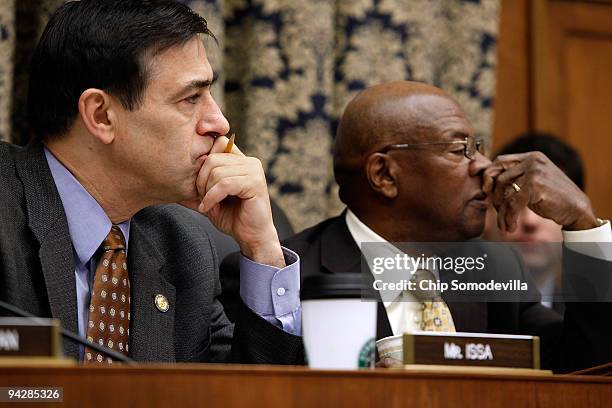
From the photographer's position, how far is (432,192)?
2.29 metres

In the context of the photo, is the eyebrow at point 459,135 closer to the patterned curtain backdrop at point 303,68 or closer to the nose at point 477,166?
the nose at point 477,166

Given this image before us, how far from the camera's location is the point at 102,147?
1.83 meters

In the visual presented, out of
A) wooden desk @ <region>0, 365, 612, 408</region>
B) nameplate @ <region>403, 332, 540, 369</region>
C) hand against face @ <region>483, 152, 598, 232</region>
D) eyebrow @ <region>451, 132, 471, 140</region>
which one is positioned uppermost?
eyebrow @ <region>451, 132, 471, 140</region>

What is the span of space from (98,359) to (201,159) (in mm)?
420

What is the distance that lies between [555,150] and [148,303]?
1758mm

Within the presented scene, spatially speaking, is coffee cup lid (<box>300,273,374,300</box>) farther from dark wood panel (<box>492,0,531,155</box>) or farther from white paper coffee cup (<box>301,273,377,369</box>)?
dark wood panel (<box>492,0,531,155</box>)

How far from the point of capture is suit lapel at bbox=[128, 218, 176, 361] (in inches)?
67.8

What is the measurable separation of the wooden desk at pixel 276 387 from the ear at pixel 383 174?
3.71ft

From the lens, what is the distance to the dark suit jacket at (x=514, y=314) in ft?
6.72

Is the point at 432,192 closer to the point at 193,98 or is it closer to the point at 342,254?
the point at 342,254

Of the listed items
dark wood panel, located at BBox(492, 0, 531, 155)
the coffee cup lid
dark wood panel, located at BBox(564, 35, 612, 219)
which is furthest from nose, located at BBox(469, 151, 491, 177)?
dark wood panel, located at BBox(564, 35, 612, 219)

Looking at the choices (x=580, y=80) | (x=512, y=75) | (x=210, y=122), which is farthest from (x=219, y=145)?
(x=580, y=80)

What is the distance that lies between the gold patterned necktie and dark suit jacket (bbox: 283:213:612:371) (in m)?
0.07

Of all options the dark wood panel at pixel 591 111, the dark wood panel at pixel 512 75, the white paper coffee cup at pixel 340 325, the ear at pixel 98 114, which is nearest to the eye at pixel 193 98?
the ear at pixel 98 114
